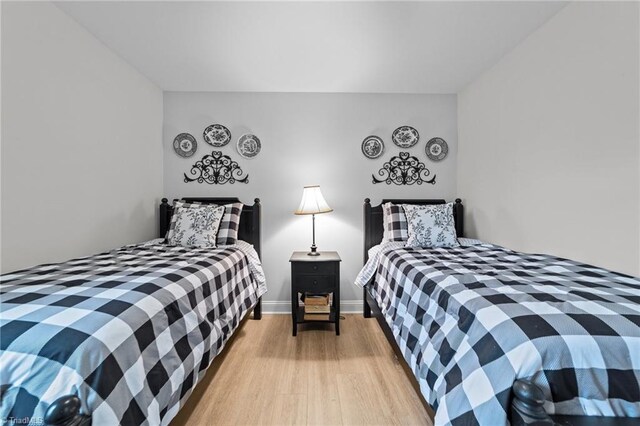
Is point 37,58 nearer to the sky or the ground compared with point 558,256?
nearer to the sky

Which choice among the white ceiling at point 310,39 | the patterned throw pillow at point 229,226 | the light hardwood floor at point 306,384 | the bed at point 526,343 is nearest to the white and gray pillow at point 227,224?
the patterned throw pillow at point 229,226

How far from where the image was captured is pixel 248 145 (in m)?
3.01

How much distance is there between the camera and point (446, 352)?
1.13 metres

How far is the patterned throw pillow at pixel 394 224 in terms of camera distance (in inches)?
105

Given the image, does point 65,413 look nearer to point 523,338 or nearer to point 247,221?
point 523,338

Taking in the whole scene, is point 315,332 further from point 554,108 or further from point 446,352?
point 554,108

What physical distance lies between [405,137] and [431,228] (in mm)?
1091

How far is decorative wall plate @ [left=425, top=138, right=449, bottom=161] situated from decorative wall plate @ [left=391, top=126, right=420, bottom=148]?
16 centimetres

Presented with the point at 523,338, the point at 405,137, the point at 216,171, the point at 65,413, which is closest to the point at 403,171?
the point at 405,137

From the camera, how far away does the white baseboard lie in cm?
303

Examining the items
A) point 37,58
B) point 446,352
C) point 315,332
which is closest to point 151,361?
point 446,352

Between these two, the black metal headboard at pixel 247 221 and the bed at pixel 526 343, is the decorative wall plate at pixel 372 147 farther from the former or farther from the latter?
the bed at pixel 526 343

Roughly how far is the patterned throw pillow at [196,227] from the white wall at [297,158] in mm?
498

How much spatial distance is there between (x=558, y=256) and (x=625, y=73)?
3.48 feet
